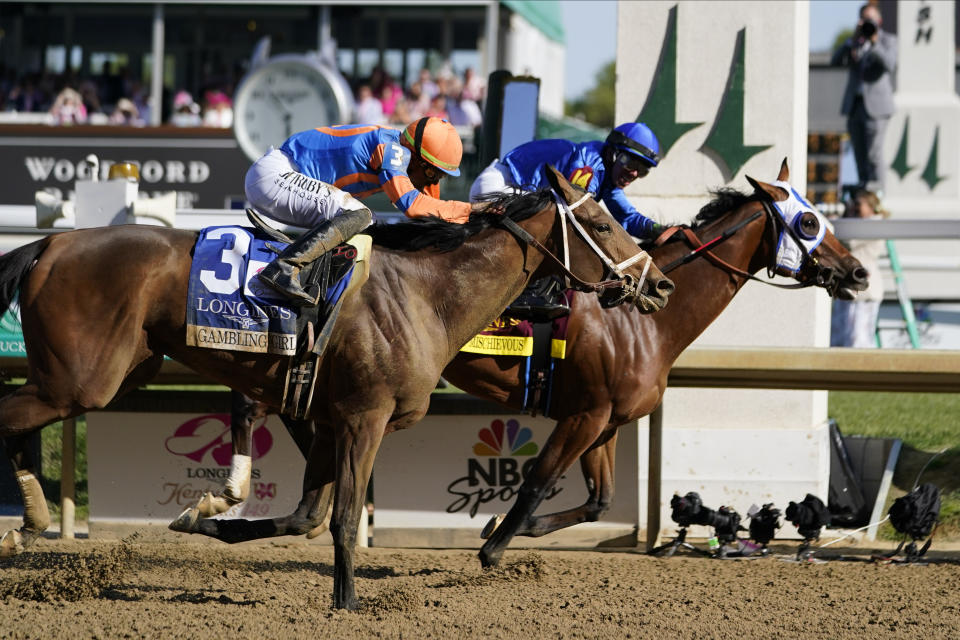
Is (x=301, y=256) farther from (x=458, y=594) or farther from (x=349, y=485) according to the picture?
(x=458, y=594)

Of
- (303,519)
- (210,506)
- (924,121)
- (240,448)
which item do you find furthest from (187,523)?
(924,121)

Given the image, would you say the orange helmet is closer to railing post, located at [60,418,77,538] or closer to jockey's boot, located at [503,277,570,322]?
jockey's boot, located at [503,277,570,322]

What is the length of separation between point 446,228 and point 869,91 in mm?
7365

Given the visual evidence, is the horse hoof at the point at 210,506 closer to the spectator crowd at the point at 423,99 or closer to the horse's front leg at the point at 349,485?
the horse's front leg at the point at 349,485

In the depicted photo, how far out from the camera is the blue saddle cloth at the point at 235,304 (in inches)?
186

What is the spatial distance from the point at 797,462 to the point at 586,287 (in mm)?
2722

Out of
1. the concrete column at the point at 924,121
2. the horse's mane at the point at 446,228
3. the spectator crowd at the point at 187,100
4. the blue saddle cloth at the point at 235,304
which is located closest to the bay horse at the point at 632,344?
the horse's mane at the point at 446,228

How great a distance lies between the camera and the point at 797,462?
23.4ft

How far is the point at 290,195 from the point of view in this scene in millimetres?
5145

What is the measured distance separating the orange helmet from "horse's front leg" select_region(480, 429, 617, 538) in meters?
1.66

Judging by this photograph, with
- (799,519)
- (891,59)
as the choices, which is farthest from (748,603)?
(891,59)

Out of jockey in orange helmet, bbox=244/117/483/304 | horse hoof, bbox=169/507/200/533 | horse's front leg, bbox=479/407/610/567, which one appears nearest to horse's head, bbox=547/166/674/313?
jockey in orange helmet, bbox=244/117/483/304

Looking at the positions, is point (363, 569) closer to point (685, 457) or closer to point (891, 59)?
point (685, 457)

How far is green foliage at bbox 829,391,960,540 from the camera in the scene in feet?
23.3
